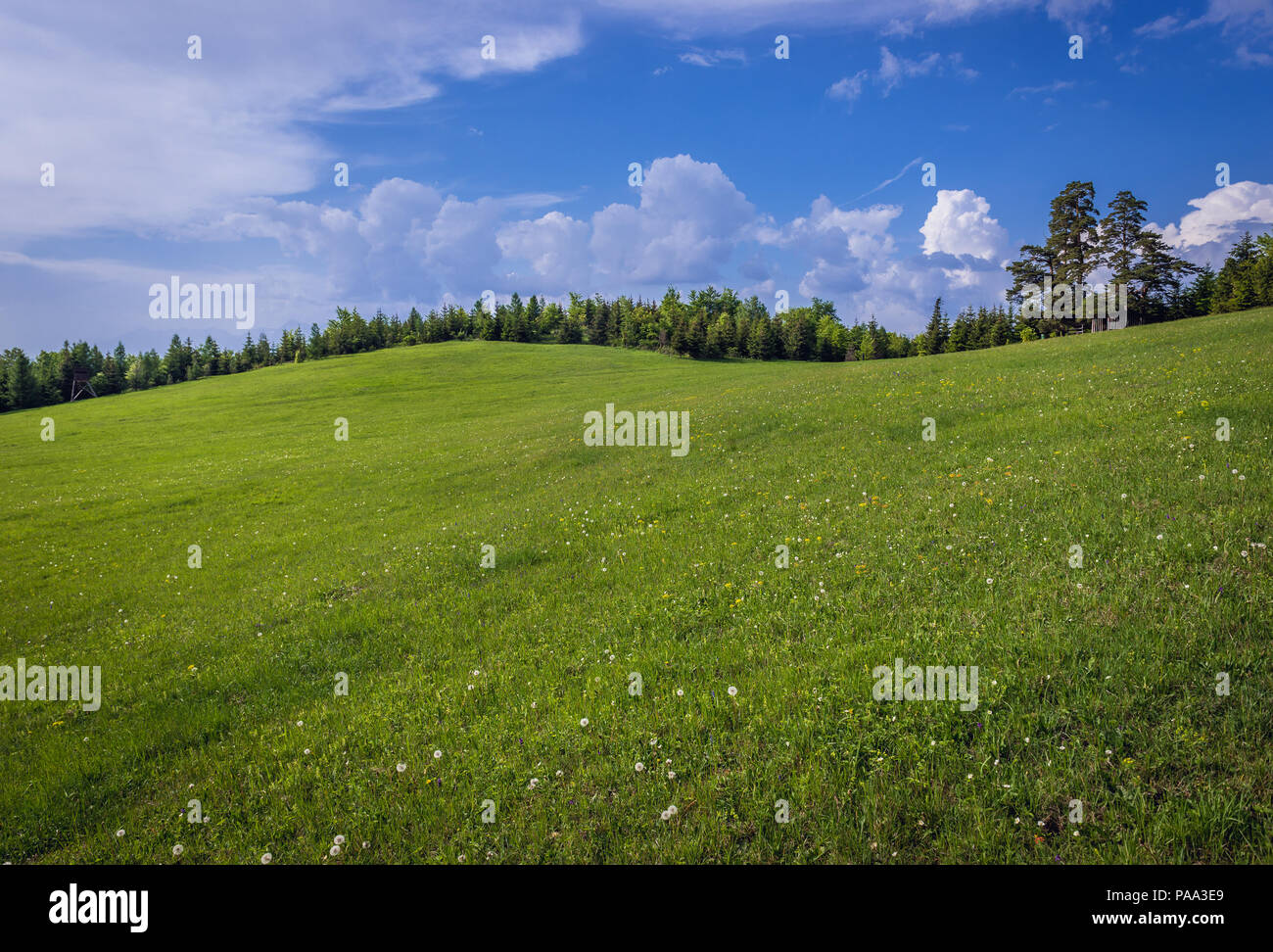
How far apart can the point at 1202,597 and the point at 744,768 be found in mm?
5552

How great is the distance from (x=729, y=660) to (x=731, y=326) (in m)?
104

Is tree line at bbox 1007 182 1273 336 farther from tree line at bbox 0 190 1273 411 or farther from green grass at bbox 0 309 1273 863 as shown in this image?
green grass at bbox 0 309 1273 863

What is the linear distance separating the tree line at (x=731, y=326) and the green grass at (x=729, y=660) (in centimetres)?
5976

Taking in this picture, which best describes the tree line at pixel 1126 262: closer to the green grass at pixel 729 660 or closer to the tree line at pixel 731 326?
the tree line at pixel 731 326

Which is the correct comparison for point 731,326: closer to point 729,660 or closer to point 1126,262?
point 1126,262

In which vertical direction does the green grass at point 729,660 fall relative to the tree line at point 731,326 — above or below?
below

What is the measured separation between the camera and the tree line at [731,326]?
207 feet

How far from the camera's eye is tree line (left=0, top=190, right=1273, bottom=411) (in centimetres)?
6303

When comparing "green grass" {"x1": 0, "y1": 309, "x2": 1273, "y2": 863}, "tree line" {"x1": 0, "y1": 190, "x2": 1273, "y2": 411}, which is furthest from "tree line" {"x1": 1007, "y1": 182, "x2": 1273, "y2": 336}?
"green grass" {"x1": 0, "y1": 309, "x2": 1273, "y2": 863}

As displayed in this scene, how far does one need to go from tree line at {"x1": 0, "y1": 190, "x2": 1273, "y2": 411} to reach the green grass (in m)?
59.8

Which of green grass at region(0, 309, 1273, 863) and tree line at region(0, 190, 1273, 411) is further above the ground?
tree line at region(0, 190, 1273, 411)

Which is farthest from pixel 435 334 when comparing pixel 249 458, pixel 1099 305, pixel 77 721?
pixel 77 721

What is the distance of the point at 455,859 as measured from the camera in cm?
492

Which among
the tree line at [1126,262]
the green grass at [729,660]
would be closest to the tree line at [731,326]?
the tree line at [1126,262]
